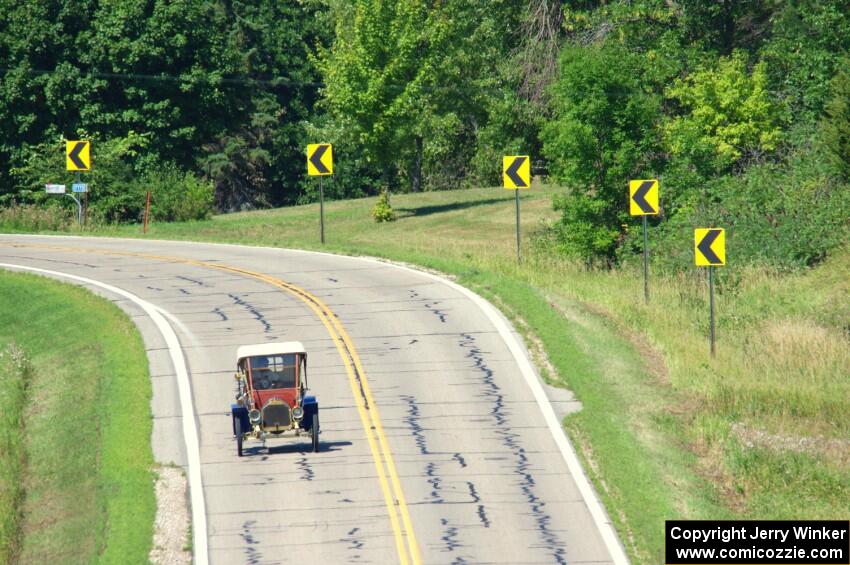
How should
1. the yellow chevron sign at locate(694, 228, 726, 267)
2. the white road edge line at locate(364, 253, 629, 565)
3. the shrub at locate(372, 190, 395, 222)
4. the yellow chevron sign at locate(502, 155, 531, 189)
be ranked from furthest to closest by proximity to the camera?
the shrub at locate(372, 190, 395, 222) < the yellow chevron sign at locate(502, 155, 531, 189) < the yellow chevron sign at locate(694, 228, 726, 267) < the white road edge line at locate(364, 253, 629, 565)

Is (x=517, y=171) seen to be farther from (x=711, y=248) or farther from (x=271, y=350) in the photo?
(x=271, y=350)

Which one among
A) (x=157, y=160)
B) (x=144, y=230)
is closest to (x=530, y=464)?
Answer: (x=144, y=230)

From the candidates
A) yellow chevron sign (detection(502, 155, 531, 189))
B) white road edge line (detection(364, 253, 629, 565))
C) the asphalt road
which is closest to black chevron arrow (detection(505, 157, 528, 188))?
yellow chevron sign (detection(502, 155, 531, 189))

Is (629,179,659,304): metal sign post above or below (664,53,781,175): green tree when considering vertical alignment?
below

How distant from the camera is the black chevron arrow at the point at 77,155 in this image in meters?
48.7

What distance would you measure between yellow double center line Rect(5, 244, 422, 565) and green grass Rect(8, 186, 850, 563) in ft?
9.83

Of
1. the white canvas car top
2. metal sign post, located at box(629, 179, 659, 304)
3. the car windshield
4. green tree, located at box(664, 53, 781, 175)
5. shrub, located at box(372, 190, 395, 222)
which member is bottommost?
the car windshield

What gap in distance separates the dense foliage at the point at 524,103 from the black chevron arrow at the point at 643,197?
9549mm

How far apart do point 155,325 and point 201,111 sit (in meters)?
41.1

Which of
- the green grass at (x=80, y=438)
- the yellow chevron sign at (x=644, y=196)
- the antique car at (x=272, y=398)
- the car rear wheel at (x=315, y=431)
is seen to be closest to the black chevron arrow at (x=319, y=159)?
the green grass at (x=80, y=438)

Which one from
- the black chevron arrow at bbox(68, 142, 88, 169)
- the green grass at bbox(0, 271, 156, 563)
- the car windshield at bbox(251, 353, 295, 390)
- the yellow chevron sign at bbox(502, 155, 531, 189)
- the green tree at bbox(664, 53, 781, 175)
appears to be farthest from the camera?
the green tree at bbox(664, 53, 781, 175)

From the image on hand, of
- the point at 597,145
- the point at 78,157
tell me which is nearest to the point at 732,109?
the point at 597,145

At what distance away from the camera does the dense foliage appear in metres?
47.1

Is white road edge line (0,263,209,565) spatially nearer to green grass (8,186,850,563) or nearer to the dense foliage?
green grass (8,186,850,563)
